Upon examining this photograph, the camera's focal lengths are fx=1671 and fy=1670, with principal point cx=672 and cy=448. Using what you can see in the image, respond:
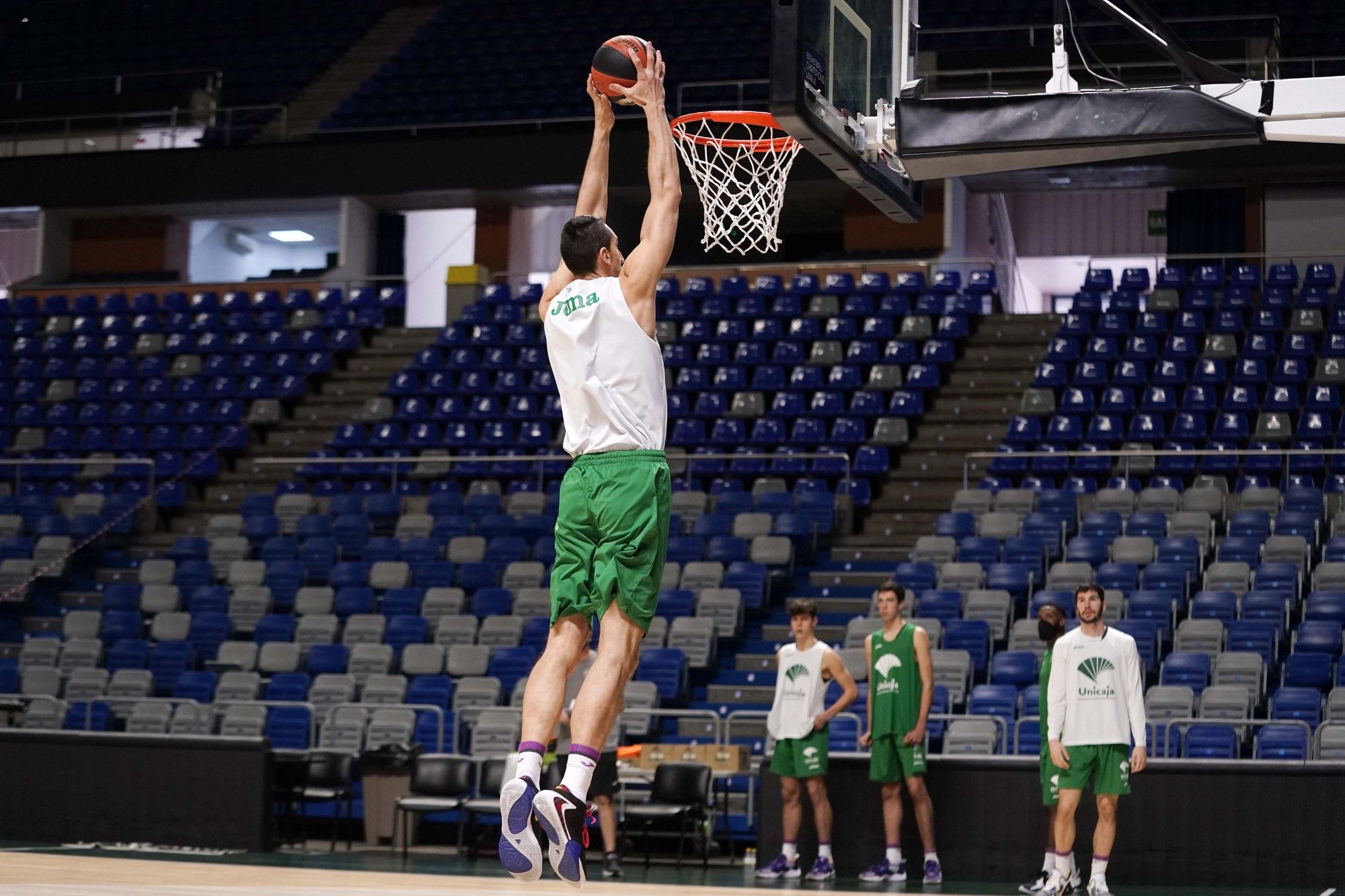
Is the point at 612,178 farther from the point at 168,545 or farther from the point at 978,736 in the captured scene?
the point at 978,736

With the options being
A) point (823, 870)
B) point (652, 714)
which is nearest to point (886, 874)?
point (823, 870)

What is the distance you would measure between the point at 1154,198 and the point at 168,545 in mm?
16214

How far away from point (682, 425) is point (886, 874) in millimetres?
8841

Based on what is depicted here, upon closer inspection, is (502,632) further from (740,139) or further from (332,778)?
(740,139)

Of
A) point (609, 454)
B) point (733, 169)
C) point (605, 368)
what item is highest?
point (733, 169)

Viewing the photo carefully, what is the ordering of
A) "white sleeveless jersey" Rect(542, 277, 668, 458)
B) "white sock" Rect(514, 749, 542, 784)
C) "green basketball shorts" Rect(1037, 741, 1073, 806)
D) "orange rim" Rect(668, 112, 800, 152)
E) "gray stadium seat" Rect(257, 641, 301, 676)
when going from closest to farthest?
"white sock" Rect(514, 749, 542, 784) < "white sleeveless jersey" Rect(542, 277, 668, 458) < "orange rim" Rect(668, 112, 800, 152) < "green basketball shorts" Rect(1037, 741, 1073, 806) < "gray stadium seat" Rect(257, 641, 301, 676)

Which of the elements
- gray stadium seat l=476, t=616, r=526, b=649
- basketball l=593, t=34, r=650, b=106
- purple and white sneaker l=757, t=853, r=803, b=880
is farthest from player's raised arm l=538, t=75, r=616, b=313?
gray stadium seat l=476, t=616, r=526, b=649

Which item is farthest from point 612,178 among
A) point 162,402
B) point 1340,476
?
point 1340,476

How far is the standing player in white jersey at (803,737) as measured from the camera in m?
11.5

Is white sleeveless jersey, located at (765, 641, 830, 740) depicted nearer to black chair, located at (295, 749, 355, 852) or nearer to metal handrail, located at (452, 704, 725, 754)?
Result: metal handrail, located at (452, 704, 725, 754)

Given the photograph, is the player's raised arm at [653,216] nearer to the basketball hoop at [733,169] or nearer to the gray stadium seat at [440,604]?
the basketball hoop at [733,169]

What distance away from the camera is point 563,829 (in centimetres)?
485

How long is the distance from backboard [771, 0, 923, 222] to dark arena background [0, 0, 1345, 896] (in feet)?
0.10

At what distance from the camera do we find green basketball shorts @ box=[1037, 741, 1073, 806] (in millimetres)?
10648
